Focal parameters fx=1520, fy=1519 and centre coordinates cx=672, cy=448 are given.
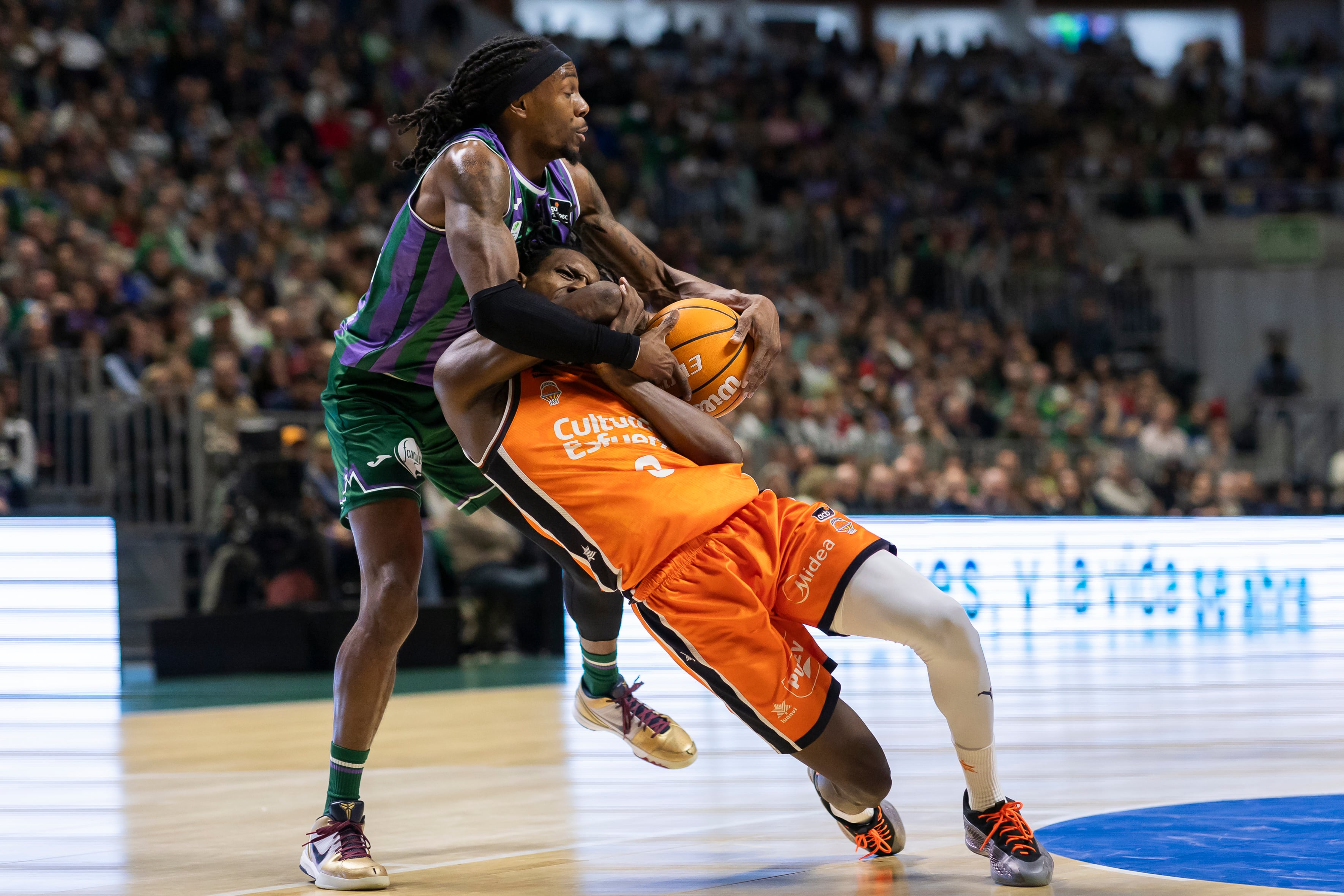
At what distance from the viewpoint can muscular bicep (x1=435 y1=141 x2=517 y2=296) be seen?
10.5ft

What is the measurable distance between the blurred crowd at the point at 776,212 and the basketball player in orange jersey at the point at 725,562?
6615mm

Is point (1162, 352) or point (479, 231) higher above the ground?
point (479, 231)

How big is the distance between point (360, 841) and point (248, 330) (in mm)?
7747

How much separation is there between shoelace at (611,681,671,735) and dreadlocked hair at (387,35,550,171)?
146 cm

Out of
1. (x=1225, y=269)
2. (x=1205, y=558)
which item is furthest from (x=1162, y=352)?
(x=1205, y=558)

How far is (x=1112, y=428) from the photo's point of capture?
14.1m

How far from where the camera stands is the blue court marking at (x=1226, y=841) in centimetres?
302

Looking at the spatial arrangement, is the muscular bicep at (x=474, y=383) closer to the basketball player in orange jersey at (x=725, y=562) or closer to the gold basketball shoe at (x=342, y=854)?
the basketball player in orange jersey at (x=725, y=562)

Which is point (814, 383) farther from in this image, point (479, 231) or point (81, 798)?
point (479, 231)

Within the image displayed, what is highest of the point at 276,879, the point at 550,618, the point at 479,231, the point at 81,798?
the point at 479,231

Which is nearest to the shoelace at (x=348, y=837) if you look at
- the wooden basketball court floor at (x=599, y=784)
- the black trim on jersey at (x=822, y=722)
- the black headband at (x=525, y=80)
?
the wooden basketball court floor at (x=599, y=784)

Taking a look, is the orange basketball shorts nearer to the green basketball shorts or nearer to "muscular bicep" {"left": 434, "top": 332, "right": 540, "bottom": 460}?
"muscular bicep" {"left": 434, "top": 332, "right": 540, "bottom": 460}

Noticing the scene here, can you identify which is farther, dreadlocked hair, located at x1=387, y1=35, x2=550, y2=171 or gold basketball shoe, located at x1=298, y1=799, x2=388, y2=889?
dreadlocked hair, located at x1=387, y1=35, x2=550, y2=171

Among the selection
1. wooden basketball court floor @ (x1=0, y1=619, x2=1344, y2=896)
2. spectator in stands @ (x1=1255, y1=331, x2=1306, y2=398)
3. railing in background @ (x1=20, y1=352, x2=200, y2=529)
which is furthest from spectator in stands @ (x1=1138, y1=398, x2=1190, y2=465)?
railing in background @ (x1=20, y1=352, x2=200, y2=529)
